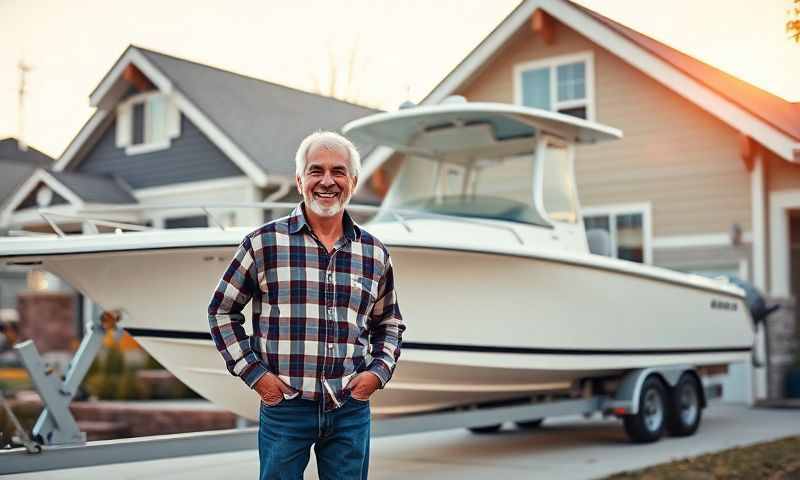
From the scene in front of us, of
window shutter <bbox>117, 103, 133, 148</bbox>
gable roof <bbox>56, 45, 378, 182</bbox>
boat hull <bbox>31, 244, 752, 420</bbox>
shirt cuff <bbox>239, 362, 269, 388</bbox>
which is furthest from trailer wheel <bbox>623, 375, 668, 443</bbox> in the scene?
window shutter <bbox>117, 103, 133, 148</bbox>

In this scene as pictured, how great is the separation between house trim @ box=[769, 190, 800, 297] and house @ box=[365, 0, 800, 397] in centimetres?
1

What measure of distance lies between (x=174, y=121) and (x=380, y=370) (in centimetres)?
1674

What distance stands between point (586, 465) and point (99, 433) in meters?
7.74

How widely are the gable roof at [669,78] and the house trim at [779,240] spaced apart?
838mm

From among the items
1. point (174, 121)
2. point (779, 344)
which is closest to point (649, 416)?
point (779, 344)

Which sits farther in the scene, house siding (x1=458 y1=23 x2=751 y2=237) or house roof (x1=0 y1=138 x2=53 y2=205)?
house roof (x1=0 y1=138 x2=53 y2=205)

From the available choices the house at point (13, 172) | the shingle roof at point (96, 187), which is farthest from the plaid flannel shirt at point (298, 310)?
the house at point (13, 172)

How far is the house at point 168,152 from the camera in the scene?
18484mm

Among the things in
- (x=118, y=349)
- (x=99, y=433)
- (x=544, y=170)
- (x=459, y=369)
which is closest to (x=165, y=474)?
(x=459, y=369)

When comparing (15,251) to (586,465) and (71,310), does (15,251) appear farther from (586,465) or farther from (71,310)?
(71,310)

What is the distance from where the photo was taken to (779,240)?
1354cm

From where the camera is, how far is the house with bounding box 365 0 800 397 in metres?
13.6

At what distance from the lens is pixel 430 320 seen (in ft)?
24.0

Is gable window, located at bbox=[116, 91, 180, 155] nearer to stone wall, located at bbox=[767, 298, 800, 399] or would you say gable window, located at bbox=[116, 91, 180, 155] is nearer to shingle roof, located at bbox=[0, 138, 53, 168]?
stone wall, located at bbox=[767, 298, 800, 399]
